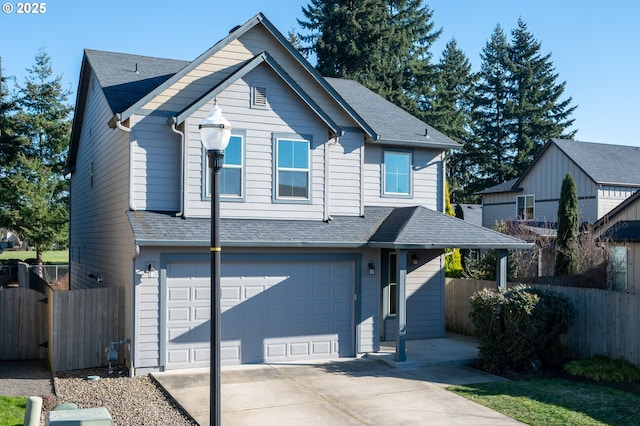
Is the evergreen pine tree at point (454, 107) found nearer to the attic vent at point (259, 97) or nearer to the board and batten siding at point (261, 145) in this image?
the board and batten siding at point (261, 145)

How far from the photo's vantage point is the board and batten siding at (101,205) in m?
13.1

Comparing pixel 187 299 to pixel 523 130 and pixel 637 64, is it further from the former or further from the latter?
pixel 523 130

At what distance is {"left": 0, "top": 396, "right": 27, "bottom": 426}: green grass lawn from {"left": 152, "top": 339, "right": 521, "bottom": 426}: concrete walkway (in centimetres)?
233

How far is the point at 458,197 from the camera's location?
2158 inches

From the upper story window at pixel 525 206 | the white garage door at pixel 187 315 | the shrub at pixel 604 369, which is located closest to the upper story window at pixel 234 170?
the white garage door at pixel 187 315

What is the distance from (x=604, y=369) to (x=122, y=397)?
29.7 ft

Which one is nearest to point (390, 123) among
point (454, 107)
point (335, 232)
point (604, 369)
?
point (335, 232)

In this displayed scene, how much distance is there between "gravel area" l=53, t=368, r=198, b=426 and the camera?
897 cm

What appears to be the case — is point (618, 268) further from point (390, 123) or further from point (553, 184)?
point (553, 184)

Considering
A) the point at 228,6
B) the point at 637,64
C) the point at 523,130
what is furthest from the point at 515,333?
the point at 523,130

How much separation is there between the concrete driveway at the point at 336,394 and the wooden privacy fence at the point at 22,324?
3.98m

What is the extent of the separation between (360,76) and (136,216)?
3042 centimetres

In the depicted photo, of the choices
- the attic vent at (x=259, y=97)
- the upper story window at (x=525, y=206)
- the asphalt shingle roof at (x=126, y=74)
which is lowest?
the upper story window at (x=525, y=206)

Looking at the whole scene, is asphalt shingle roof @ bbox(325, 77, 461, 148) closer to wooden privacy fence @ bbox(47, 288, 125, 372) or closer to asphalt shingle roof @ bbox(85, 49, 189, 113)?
asphalt shingle roof @ bbox(85, 49, 189, 113)
